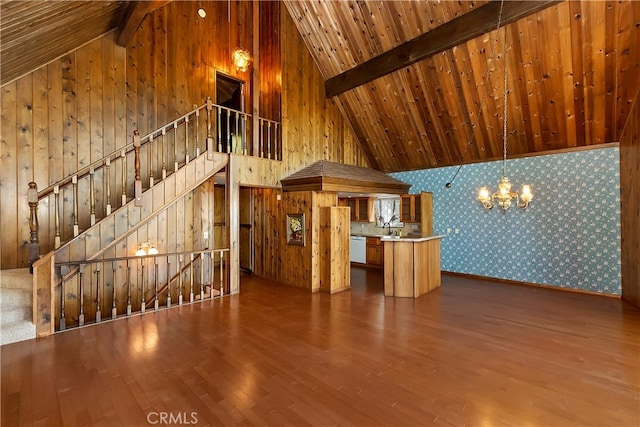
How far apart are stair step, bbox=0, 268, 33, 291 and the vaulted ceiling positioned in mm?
2830

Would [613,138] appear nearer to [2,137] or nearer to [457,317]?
[457,317]

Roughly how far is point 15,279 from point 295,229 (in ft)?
14.4

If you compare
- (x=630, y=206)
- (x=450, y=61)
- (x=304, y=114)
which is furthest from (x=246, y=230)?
(x=630, y=206)

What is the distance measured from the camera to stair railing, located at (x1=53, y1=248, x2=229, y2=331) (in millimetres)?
4348

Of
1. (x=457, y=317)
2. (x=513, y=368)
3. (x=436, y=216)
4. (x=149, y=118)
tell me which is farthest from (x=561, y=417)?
(x=149, y=118)

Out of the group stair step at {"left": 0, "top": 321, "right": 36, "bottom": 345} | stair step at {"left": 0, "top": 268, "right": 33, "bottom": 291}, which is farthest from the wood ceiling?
stair step at {"left": 0, "top": 321, "right": 36, "bottom": 345}

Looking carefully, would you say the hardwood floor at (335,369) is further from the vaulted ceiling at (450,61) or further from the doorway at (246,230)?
the vaulted ceiling at (450,61)

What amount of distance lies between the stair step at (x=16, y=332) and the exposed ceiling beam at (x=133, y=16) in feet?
14.5

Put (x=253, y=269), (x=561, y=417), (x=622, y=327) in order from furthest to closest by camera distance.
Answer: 1. (x=253, y=269)
2. (x=622, y=327)
3. (x=561, y=417)

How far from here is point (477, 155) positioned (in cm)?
704

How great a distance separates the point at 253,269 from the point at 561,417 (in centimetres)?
649

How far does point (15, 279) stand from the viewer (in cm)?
401

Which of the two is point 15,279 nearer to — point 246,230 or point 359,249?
point 246,230

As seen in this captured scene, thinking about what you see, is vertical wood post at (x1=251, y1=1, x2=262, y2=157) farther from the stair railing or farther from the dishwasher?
the dishwasher
